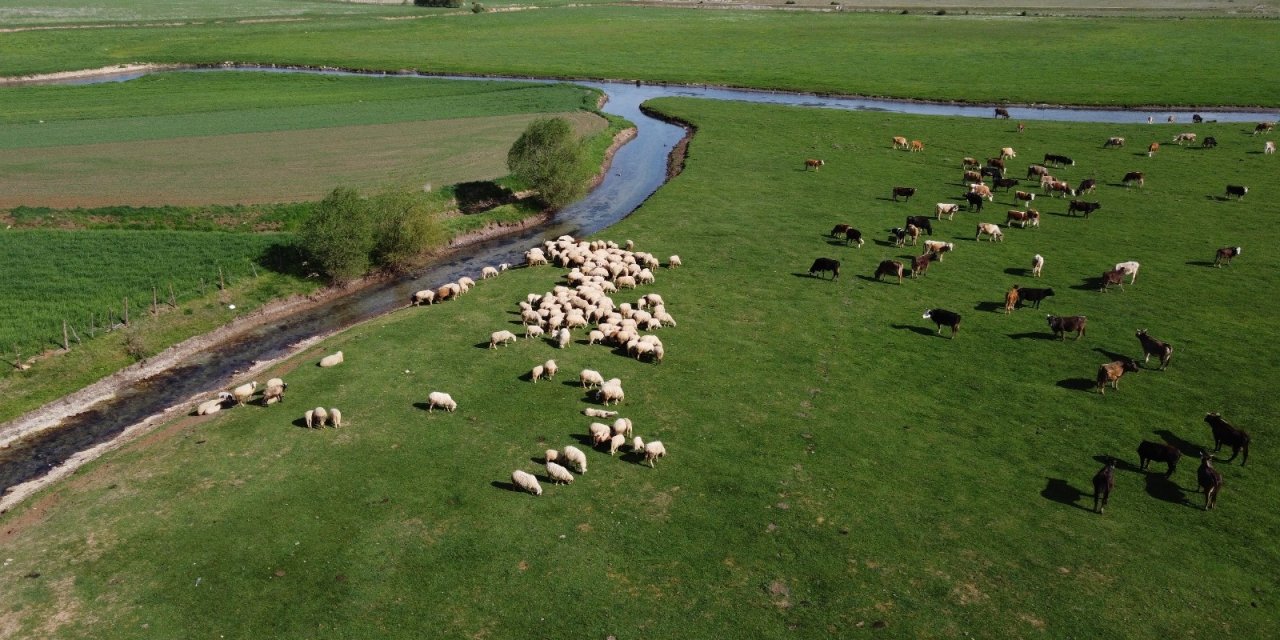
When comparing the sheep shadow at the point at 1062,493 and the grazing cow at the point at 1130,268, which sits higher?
the grazing cow at the point at 1130,268

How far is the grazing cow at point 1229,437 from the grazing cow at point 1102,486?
4.77 meters

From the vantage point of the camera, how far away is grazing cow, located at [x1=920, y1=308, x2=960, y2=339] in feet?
100

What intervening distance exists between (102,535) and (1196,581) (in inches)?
1032

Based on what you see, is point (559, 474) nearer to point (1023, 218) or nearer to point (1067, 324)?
point (1067, 324)

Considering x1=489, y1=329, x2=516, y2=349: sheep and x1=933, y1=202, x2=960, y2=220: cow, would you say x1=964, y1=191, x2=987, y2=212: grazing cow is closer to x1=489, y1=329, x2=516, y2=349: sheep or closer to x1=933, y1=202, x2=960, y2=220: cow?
x1=933, y1=202, x2=960, y2=220: cow

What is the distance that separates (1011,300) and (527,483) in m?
22.8

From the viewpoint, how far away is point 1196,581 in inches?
703

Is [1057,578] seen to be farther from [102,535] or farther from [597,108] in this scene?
[597,108]

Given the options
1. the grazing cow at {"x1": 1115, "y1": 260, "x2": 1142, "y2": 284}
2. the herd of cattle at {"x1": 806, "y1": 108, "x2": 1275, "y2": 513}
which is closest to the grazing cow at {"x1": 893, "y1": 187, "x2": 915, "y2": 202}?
the herd of cattle at {"x1": 806, "y1": 108, "x2": 1275, "y2": 513}

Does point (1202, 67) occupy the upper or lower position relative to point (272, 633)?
upper

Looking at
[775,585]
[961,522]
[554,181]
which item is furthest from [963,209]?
[775,585]

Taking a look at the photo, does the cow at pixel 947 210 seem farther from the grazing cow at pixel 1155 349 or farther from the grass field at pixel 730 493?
the grazing cow at pixel 1155 349

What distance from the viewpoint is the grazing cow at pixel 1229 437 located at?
22.1 m

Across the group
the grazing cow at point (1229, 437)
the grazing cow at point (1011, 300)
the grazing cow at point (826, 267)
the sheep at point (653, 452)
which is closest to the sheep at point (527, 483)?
the sheep at point (653, 452)
